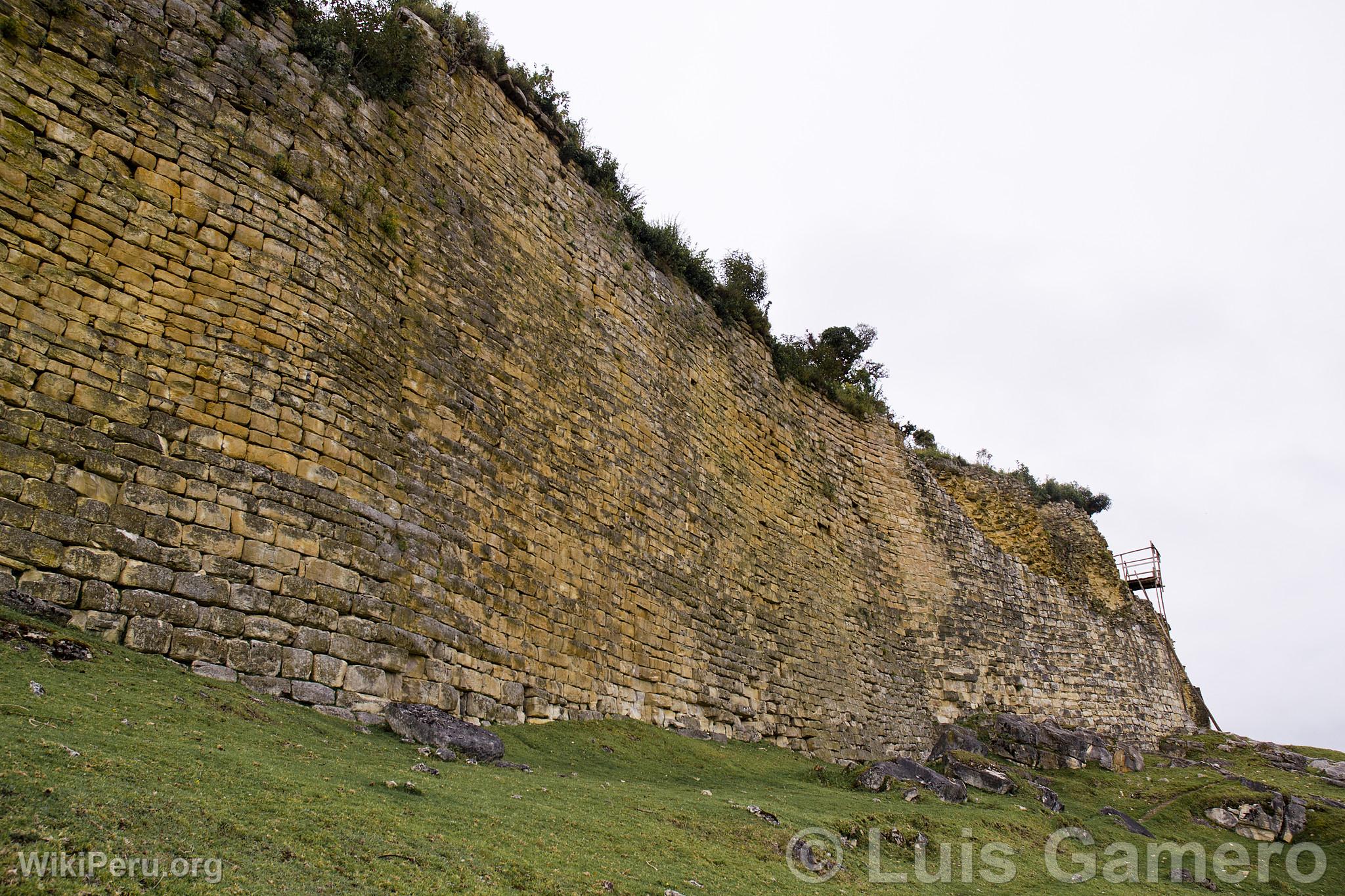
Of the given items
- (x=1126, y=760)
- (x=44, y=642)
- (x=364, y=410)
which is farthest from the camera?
(x=1126, y=760)

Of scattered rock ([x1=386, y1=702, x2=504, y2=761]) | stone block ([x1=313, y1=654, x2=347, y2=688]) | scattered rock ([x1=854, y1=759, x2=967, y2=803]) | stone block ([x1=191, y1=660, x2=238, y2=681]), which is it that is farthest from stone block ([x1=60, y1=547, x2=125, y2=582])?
scattered rock ([x1=854, y1=759, x2=967, y2=803])

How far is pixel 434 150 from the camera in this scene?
1087cm

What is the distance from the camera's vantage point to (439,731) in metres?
7.71

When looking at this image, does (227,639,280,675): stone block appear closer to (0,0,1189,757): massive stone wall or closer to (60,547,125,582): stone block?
(0,0,1189,757): massive stone wall

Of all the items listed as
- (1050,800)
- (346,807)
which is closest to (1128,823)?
(1050,800)

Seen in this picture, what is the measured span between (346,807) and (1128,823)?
1182 cm

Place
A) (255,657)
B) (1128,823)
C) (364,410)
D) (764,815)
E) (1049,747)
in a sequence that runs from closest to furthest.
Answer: (255,657)
(764,815)
(364,410)
(1128,823)
(1049,747)

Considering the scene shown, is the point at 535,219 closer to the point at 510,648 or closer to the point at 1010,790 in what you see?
the point at 510,648

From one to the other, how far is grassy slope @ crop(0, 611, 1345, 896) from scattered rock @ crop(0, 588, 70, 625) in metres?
0.45

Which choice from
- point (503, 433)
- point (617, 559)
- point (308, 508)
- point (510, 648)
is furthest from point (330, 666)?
point (617, 559)

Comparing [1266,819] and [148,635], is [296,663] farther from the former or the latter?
[1266,819]

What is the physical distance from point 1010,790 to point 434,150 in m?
11.9

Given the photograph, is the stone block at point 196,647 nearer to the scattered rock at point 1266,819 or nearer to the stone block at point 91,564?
the stone block at point 91,564

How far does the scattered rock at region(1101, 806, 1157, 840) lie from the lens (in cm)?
1234
